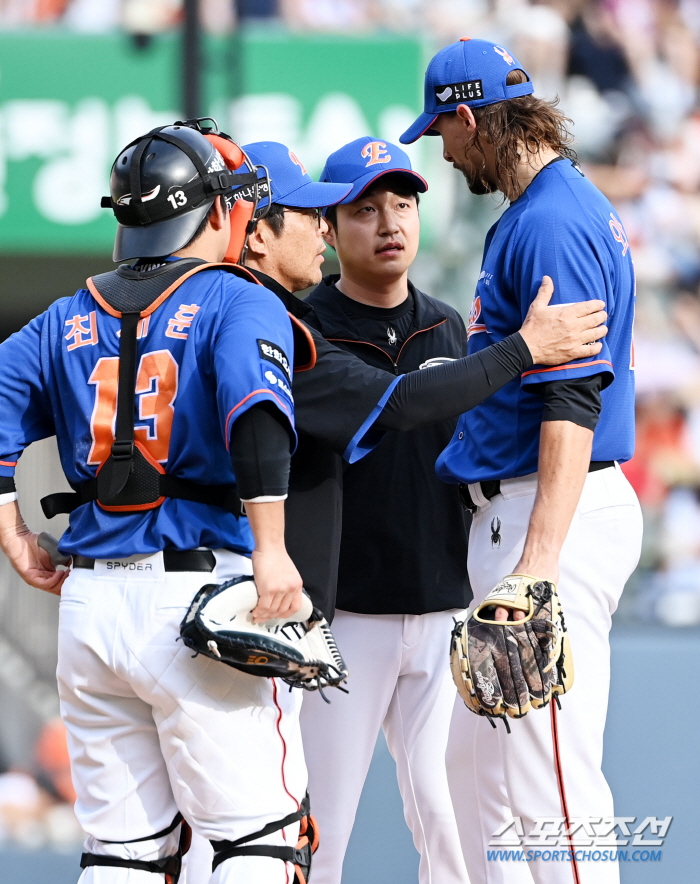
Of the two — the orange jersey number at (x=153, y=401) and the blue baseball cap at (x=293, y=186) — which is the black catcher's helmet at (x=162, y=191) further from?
the blue baseball cap at (x=293, y=186)

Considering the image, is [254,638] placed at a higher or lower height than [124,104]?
lower

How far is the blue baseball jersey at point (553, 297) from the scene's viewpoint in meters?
2.19

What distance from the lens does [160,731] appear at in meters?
1.99

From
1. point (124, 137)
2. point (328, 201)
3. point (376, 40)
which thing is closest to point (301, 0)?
point (376, 40)

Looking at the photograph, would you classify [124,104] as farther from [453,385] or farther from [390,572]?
[453,385]

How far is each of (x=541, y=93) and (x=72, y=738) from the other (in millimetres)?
3970

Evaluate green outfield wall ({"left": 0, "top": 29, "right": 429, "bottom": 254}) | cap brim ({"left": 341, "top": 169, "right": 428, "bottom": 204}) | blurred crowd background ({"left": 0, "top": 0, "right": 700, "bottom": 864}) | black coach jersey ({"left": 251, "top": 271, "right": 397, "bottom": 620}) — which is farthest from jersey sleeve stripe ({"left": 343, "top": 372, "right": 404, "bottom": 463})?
green outfield wall ({"left": 0, "top": 29, "right": 429, "bottom": 254})

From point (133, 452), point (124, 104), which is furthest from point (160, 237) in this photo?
point (124, 104)

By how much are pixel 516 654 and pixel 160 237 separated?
3.42 feet

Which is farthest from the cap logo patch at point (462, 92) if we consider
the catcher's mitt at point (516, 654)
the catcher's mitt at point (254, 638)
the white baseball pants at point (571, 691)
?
the catcher's mitt at point (254, 638)

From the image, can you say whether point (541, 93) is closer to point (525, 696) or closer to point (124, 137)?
point (124, 137)

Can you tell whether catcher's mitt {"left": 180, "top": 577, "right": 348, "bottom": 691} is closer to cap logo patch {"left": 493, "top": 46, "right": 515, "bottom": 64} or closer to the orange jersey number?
the orange jersey number

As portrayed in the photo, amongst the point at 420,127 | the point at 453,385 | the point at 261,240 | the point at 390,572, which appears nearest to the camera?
the point at 453,385

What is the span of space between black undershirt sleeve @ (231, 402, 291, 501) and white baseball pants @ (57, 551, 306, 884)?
235 mm
